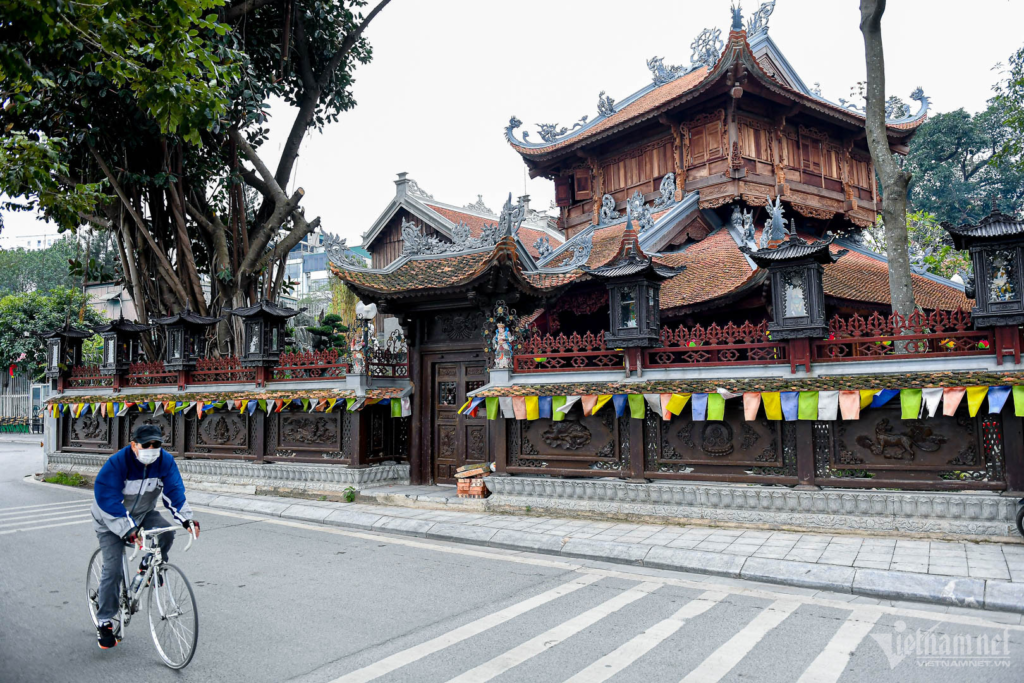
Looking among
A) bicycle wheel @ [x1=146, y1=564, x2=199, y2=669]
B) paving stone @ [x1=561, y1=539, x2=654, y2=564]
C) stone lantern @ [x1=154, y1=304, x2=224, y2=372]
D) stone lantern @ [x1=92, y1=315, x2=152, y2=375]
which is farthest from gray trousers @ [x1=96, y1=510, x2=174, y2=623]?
stone lantern @ [x1=92, y1=315, x2=152, y2=375]

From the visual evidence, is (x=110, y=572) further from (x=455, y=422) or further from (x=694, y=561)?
(x=455, y=422)

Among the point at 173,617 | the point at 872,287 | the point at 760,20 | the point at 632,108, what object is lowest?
the point at 173,617

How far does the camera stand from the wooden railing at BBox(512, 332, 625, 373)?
10469 millimetres

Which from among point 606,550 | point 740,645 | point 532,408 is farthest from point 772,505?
point 740,645

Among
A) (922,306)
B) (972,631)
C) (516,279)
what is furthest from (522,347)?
(922,306)

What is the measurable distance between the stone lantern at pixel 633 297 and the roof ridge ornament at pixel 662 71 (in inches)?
454

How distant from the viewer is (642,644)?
5.25 m

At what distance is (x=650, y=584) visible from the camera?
7117 mm

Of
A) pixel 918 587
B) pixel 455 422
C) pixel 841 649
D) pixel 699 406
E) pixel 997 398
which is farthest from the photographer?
pixel 455 422

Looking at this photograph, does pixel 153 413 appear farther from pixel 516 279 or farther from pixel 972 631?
pixel 972 631

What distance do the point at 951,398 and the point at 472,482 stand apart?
6858 mm

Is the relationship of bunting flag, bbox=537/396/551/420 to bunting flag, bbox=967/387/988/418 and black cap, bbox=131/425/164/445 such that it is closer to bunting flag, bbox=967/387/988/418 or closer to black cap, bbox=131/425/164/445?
bunting flag, bbox=967/387/988/418

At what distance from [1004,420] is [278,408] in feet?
38.3

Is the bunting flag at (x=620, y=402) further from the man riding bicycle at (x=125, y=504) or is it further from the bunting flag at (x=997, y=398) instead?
the man riding bicycle at (x=125, y=504)
